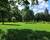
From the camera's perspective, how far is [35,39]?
10.2 m

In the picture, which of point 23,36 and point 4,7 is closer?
point 23,36

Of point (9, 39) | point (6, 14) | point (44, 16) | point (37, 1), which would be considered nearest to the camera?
point (9, 39)

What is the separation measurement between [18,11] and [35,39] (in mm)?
3458

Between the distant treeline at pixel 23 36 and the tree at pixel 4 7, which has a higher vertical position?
the tree at pixel 4 7

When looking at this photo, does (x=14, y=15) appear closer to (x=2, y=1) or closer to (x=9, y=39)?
(x=2, y=1)

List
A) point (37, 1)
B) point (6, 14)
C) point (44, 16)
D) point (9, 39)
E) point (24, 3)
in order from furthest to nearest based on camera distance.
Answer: point (44, 16) → point (6, 14) → point (24, 3) → point (37, 1) → point (9, 39)

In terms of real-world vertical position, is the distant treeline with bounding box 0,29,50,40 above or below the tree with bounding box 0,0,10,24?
below

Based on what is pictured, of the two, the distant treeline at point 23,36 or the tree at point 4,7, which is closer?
the distant treeline at point 23,36

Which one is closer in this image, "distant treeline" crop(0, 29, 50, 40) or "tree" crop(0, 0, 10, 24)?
"distant treeline" crop(0, 29, 50, 40)

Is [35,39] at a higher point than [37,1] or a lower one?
lower

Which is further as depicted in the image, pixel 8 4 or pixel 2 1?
pixel 8 4

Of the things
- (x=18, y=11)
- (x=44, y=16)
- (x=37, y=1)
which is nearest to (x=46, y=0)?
(x=37, y=1)

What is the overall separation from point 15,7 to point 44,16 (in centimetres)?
4806

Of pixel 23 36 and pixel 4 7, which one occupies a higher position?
pixel 4 7
